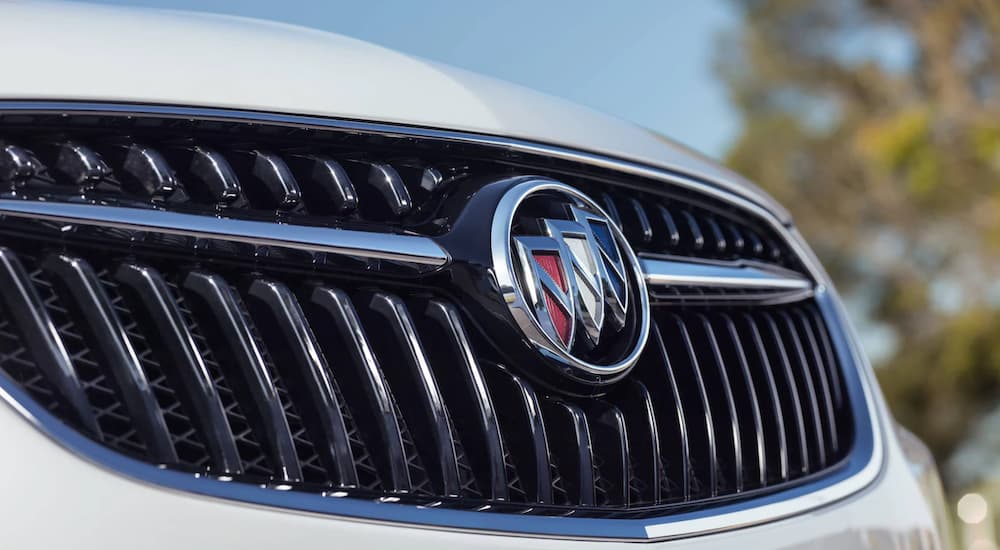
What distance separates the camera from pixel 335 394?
112 cm

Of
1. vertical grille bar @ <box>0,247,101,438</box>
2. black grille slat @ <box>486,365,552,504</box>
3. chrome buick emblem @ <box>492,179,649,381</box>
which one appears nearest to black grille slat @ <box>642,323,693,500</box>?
chrome buick emblem @ <box>492,179,649,381</box>

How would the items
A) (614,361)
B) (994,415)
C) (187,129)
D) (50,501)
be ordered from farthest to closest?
(994,415) → (614,361) → (187,129) → (50,501)

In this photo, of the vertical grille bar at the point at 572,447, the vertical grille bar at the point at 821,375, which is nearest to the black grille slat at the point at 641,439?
the vertical grille bar at the point at 572,447

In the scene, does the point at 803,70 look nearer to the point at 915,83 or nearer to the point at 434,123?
the point at 915,83

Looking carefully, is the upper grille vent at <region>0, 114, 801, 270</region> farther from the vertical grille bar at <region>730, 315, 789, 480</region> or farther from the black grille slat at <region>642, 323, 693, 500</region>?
the vertical grille bar at <region>730, 315, 789, 480</region>

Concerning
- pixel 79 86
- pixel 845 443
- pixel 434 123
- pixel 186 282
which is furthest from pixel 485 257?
pixel 845 443

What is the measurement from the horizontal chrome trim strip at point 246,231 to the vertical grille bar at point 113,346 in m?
0.04

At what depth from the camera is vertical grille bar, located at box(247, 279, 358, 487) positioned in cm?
110

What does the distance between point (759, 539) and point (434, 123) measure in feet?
2.06

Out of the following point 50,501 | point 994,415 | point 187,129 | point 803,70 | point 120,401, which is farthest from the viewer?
point 803,70

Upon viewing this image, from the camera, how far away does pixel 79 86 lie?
1.06 meters

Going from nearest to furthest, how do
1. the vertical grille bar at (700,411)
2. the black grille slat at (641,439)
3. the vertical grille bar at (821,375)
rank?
1. the black grille slat at (641,439)
2. the vertical grille bar at (700,411)
3. the vertical grille bar at (821,375)

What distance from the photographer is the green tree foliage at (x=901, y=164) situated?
17.0 metres

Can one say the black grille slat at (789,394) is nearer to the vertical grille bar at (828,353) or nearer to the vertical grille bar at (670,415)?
the vertical grille bar at (828,353)
